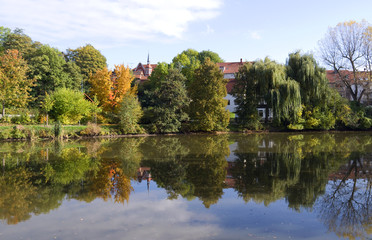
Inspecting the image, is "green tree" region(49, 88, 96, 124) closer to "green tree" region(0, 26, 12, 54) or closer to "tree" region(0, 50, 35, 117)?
"tree" region(0, 50, 35, 117)

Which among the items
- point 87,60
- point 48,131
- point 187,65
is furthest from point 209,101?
point 87,60

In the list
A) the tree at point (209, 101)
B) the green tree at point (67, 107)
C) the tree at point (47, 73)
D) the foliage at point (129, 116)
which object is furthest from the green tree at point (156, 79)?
the green tree at point (67, 107)

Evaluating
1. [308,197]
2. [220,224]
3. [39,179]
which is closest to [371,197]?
[308,197]

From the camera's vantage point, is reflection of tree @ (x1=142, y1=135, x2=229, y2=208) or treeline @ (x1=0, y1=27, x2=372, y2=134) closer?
reflection of tree @ (x1=142, y1=135, x2=229, y2=208)

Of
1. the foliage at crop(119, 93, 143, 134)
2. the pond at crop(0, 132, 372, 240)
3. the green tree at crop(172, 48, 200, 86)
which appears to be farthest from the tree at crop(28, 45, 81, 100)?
the pond at crop(0, 132, 372, 240)

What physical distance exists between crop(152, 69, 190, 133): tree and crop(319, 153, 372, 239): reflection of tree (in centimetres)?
2238

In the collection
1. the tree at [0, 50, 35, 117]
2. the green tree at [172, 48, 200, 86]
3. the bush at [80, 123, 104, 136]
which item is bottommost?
the bush at [80, 123, 104, 136]

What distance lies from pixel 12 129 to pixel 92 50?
79.4 feet

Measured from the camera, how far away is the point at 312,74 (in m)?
35.1

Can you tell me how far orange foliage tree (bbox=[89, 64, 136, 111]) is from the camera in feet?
119

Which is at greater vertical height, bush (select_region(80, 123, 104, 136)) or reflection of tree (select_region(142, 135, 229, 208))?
bush (select_region(80, 123, 104, 136))

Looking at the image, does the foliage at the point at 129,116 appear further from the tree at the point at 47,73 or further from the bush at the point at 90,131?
the tree at the point at 47,73

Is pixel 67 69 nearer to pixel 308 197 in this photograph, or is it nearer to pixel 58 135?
pixel 58 135

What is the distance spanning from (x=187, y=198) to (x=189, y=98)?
2677cm
